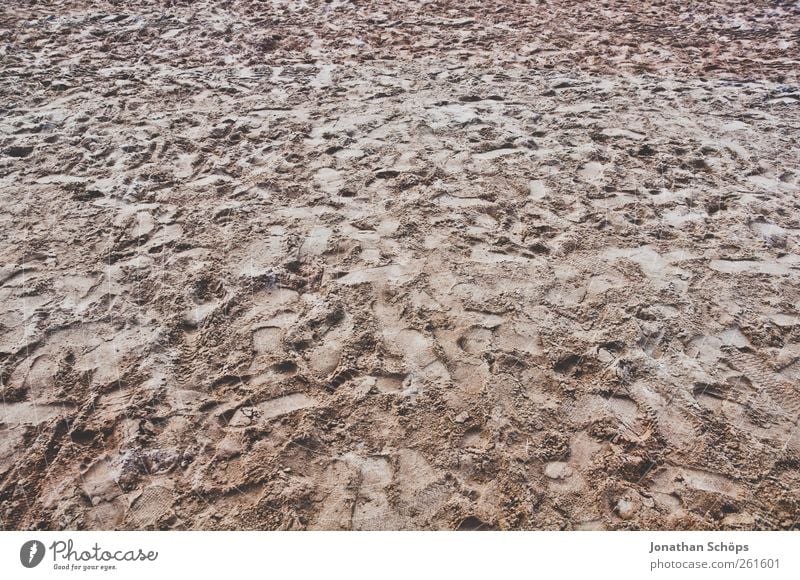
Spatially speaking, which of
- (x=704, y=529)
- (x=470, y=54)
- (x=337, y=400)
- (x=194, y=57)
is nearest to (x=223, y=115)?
(x=194, y=57)

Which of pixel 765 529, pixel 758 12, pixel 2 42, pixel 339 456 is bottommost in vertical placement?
pixel 765 529

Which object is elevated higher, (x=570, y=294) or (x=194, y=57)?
(x=194, y=57)

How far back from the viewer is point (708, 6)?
4.51 metres

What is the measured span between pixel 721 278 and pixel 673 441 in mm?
821

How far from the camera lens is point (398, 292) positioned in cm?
200

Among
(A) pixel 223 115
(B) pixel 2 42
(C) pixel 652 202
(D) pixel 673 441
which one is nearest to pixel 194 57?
(A) pixel 223 115

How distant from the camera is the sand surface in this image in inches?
58.2

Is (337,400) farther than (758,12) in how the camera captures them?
No

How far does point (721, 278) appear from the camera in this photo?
2.09m

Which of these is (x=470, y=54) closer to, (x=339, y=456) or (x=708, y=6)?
(x=708, y=6)

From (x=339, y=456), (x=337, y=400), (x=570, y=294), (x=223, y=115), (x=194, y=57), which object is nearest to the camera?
(x=339, y=456)

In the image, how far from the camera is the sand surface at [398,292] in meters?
1.48
